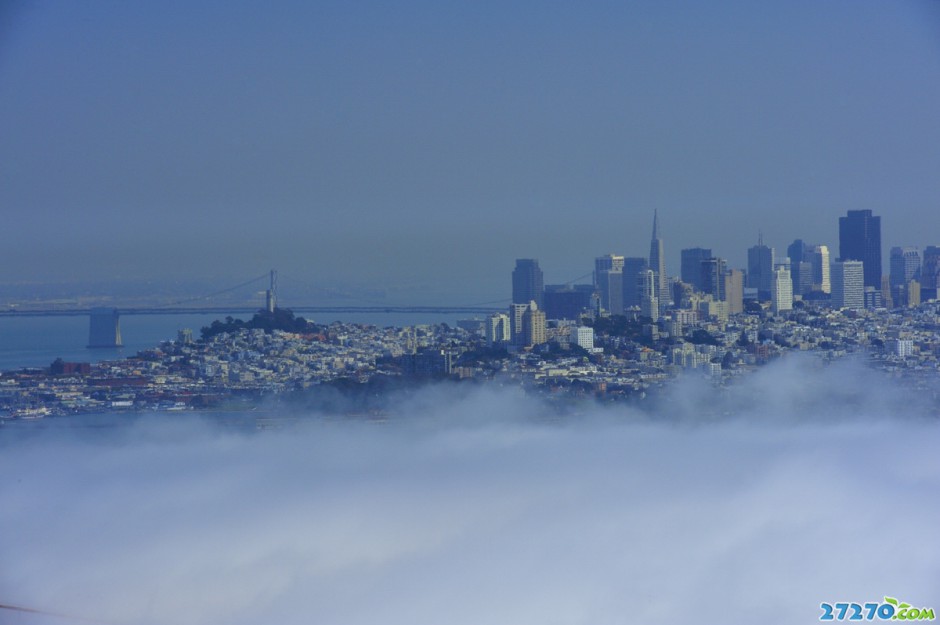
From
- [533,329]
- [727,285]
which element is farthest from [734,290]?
[533,329]

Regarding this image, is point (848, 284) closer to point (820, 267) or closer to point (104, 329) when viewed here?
point (820, 267)

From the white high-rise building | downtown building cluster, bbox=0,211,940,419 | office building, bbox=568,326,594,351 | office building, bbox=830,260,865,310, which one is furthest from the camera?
the white high-rise building

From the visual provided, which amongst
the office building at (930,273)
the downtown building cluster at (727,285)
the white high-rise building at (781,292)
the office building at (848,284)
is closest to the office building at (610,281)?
the downtown building cluster at (727,285)

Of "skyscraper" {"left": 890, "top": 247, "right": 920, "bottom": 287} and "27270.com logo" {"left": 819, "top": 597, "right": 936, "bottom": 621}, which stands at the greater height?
"skyscraper" {"left": 890, "top": 247, "right": 920, "bottom": 287}

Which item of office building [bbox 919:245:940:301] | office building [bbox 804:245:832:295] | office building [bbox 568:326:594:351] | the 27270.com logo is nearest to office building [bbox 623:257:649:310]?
office building [bbox 568:326:594:351]

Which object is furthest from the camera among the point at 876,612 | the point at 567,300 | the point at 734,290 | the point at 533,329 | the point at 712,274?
the point at 712,274

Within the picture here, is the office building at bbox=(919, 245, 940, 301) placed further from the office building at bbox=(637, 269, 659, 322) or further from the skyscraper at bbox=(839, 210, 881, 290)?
the office building at bbox=(637, 269, 659, 322)

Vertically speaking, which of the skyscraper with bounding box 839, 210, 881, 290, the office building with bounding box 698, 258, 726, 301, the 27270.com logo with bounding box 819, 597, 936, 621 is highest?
the skyscraper with bounding box 839, 210, 881, 290
